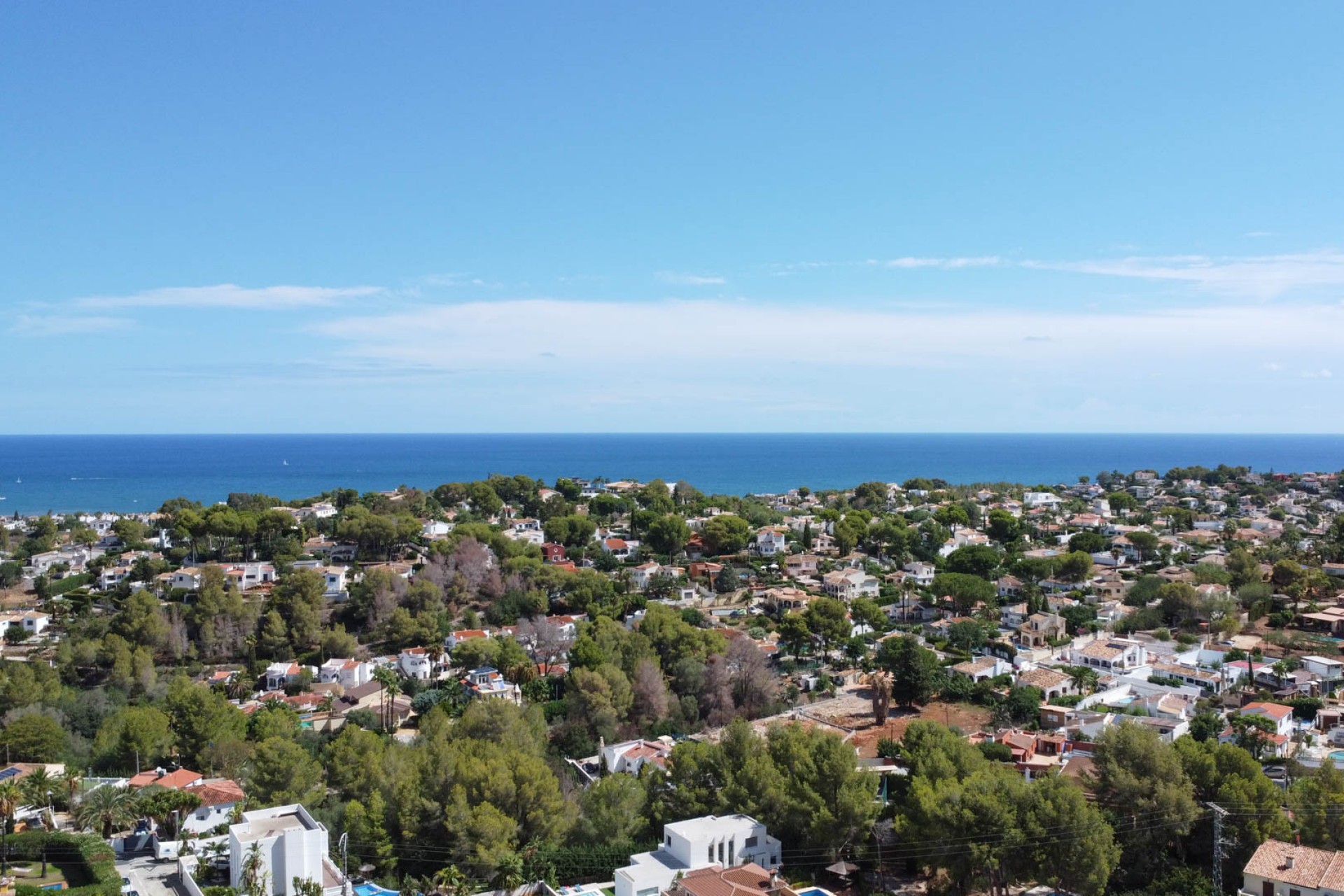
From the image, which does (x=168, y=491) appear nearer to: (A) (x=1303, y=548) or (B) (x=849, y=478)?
(B) (x=849, y=478)

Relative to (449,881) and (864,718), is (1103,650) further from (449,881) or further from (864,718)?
(449,881)

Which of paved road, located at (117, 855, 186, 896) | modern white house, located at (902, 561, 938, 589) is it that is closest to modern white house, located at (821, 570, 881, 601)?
modern white house, located at (902, 561, 938, 589)

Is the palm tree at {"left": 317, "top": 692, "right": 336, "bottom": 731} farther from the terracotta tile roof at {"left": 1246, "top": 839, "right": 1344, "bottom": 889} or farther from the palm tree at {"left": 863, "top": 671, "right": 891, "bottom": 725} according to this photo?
the terracotta tile roof at {"left": 1246, "top": 839, "right": 1344, "bottom": 889}

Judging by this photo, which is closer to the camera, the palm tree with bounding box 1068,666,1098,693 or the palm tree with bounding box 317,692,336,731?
the palm tree with bounding box 317,692,336,731

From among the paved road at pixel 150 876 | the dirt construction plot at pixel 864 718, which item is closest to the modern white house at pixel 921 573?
the dirt construction plot at pixel 864 718

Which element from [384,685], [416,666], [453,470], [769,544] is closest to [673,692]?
[384,685]

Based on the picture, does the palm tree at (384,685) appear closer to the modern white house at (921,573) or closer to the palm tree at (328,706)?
the palm tree at (328,706)

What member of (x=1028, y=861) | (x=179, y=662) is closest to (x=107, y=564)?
(x=179, y=662)
